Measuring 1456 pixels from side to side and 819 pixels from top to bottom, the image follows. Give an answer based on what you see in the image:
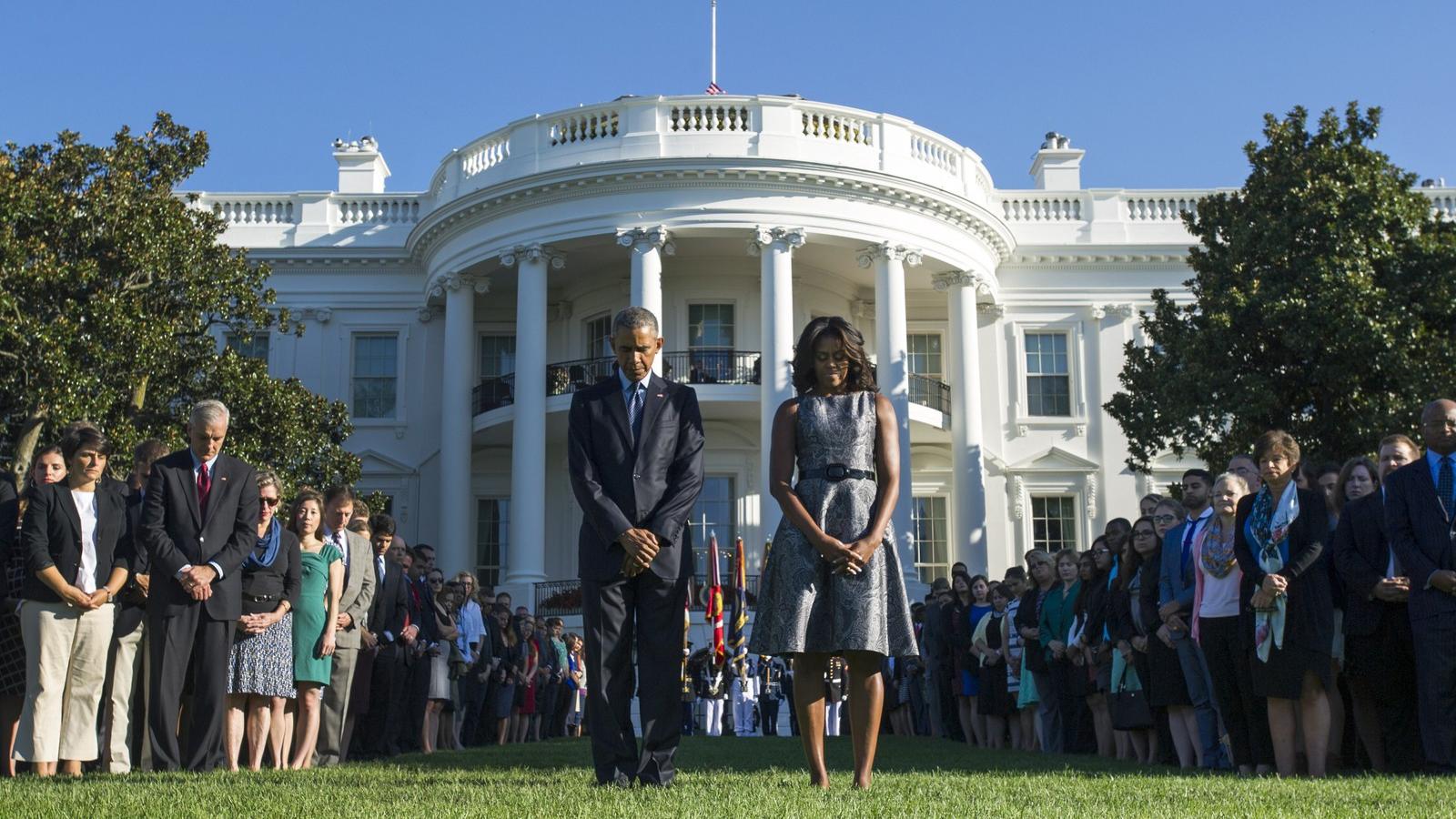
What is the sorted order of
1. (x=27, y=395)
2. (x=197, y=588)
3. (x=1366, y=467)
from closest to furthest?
(x=197, y=588) < (x=1366, y=467) < (x=27, y=395)

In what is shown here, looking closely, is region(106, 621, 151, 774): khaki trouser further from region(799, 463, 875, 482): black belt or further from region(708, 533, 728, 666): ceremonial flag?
region(708, 533, 728, 666): ceremonial flag

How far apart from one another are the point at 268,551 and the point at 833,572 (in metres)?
3.90

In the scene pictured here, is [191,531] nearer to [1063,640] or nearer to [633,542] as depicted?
[633,542]

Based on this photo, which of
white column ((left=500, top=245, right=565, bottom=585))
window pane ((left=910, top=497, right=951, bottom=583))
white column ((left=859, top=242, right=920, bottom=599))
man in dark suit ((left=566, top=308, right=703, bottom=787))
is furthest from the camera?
window pane ((left=910, top=497, right=951, bottom=583))

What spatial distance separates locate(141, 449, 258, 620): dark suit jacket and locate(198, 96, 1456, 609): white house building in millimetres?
21029

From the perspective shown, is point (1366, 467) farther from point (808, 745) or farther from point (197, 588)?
point (197, 588)

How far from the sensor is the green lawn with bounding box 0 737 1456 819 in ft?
16.5

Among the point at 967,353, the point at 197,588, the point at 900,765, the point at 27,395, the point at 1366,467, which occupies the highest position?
the point at 967,353

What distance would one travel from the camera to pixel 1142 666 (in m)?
10.8

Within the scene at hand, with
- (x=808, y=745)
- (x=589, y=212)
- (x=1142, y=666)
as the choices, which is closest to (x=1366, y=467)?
(x=1142, y=666)

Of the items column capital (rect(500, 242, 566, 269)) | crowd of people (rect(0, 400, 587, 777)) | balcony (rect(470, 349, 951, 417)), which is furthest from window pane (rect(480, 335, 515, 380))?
crowd of people (rect(0, 400, 587, 777))

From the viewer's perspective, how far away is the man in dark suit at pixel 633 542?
21.0 feet

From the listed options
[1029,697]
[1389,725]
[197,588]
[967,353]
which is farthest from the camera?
[967,353]

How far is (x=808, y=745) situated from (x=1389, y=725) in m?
4.01
